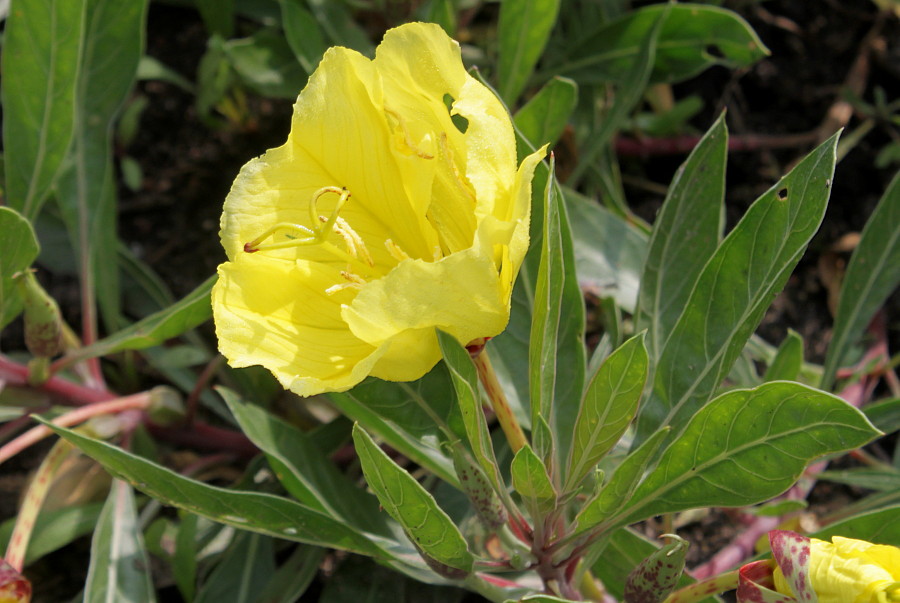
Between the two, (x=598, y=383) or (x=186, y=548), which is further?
(x=186, y=548)

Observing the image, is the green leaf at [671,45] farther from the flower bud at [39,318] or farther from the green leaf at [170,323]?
the flower bud at [39,318]

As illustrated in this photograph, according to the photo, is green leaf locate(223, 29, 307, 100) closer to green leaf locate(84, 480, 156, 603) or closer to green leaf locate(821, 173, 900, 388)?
green leaf locate(84, 480, 156, 603)

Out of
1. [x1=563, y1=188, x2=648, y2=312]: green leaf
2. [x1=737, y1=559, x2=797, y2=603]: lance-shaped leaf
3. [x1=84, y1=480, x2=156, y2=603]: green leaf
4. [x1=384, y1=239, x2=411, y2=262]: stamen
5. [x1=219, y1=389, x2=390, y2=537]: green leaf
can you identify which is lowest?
[x1=84, y1=480, x2=156, y2=603]: green leaf

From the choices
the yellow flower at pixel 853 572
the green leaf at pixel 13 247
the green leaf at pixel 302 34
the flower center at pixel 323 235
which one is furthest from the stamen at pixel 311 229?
the green leaf at pixel 302 34

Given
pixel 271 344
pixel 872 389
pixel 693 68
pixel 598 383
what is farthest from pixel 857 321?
pixel 271 344

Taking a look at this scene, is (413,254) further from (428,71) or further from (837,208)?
(837,208)

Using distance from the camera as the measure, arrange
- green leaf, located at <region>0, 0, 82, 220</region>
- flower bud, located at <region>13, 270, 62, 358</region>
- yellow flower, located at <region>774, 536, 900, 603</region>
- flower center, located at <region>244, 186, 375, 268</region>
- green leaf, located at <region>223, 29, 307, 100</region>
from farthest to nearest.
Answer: green leaf, located at <region>223, 29, 307, 100</region>
green leaf, located at <region>0, 0, 82, 220</region>
flower bud, located at <region>13, 270, 62, 358</region>
flower center, located at <region>244, 186, 375, 268</region>
yellow flower, located at <region>774, 536, 900, 603</region>

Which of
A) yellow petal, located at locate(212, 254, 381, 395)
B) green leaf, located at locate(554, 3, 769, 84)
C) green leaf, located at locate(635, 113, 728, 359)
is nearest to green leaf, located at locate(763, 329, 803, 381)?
green leaf, located at locate(635, 113, 728, 359)
